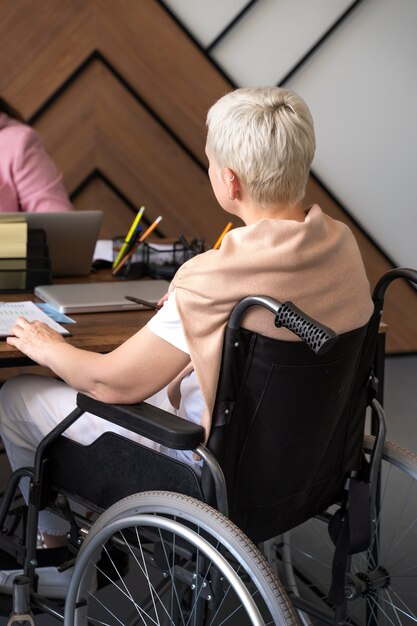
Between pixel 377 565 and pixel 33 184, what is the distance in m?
1.61

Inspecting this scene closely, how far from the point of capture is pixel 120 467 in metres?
1.67

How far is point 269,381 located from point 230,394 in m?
0.07

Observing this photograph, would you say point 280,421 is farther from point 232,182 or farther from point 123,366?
point 232,182

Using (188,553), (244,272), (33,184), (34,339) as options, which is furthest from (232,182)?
(33,184)

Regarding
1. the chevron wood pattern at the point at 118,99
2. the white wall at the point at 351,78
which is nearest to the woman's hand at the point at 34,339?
the chevron wood pattern at the point at 118,99

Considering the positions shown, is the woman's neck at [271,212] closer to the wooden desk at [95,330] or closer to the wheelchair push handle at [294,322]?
the wheelchair push handle at [294,322]

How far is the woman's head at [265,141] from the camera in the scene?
5.04ft

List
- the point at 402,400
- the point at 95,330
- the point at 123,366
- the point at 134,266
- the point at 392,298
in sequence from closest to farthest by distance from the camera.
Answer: the point at 123,366 → the point at 95,330 → the point at 134,266 → the point at 402,400 → the point at 392,298

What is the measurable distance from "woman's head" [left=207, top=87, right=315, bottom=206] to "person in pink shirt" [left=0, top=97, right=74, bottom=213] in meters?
1.37

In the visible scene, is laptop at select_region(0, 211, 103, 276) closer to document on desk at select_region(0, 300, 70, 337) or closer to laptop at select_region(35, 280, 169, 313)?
laptop at select_region(35, 280, 169, 313)

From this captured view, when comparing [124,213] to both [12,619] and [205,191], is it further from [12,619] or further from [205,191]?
[12,619]

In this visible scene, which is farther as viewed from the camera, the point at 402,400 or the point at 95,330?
the point at 402,400

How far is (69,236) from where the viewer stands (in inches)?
93.7

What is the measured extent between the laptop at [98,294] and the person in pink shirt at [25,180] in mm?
614
